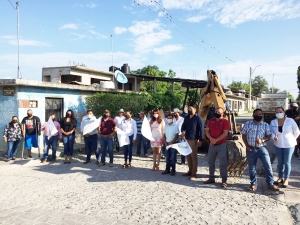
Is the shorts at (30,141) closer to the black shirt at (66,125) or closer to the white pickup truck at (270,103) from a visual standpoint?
the black shirt at (66,125)

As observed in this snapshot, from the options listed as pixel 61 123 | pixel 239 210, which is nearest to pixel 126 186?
pixel 239 210

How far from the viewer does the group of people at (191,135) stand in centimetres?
587

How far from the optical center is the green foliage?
12.2 meters

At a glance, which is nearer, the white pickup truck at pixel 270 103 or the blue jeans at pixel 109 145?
the blue jeans at pixel 109 145

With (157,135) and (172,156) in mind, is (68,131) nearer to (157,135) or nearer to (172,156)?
(157,135)

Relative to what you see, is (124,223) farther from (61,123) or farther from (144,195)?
(61,123)

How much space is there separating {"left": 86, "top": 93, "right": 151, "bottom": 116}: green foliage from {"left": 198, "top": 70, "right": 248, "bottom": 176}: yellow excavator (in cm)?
396

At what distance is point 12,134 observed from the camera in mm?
8836

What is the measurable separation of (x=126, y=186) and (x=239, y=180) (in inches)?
111

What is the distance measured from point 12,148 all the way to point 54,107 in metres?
2.51

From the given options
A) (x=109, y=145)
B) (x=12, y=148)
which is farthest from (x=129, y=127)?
(x=12, y=148)

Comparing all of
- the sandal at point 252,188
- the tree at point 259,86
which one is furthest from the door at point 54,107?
the tree at point 259,86

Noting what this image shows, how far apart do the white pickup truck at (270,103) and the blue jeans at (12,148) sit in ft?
60.5

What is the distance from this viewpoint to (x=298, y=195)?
5566 mm
